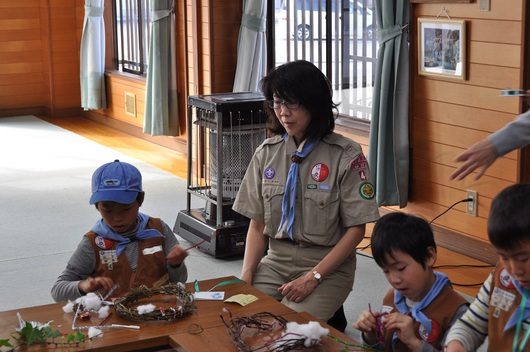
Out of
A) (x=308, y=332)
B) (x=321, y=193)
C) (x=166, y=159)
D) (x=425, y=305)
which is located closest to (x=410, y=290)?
(x=425, y=305)

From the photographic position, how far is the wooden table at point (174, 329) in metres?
2.16

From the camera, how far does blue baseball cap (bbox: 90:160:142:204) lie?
9.02 feet

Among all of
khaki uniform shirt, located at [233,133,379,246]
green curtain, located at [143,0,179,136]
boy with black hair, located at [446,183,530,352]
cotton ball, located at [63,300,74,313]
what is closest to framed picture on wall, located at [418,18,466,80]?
khaki uniform shirt, located at [233,133,379,246]

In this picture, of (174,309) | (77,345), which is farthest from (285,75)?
(77,345)

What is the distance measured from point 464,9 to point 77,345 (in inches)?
121

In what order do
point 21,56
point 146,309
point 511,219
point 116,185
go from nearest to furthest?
point 511,219 → point 146,309 → point 116,185 → point 21,56

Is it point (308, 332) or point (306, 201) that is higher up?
point (306, 201)

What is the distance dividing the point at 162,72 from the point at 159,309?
5261 millimetres

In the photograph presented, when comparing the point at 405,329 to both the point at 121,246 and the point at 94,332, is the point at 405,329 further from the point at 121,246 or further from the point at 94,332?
the point at 121,246

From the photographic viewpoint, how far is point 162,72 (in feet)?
24.5

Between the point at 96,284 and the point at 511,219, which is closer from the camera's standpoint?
the point at 511,219

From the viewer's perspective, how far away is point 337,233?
306 centimetres

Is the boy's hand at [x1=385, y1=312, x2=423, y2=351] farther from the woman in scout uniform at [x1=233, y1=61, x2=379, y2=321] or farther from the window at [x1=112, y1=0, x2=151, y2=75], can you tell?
the window at [x1=112, y1=0, x2=151, y2=75]

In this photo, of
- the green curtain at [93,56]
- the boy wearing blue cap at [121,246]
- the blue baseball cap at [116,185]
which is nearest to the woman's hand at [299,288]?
the boy wearing blue cap at [121,246]
